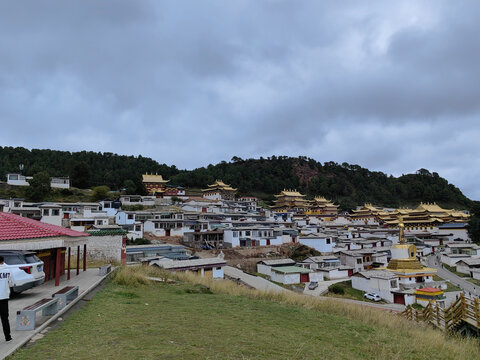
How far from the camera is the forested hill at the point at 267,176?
90.9m

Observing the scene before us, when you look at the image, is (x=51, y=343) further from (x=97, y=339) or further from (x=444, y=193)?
(x=444, y=193)

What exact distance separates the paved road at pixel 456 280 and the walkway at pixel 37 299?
113 ft

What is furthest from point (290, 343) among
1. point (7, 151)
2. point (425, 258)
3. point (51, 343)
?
point (7, 151)

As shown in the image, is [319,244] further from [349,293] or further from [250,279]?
[250,279]

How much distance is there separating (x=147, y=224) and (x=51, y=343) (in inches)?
1729

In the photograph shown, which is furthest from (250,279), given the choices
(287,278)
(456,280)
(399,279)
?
(456,280)

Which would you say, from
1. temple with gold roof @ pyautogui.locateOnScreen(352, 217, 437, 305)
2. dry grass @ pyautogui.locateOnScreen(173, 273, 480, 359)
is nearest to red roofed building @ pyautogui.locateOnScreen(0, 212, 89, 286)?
dry grass @ pyautogui.locateOnScreen(173, 273, 480, 359)

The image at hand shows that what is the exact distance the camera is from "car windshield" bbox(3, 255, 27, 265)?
10672 millimetres

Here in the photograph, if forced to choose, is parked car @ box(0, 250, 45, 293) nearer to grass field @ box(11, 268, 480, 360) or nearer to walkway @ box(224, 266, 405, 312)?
grass field @ box(11, 268, 480, 360)

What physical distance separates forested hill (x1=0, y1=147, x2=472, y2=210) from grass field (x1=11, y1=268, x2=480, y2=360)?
70.7m

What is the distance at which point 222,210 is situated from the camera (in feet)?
234

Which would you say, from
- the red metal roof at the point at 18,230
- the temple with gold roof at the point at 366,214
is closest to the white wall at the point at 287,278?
the red metal roof at the point at 18,230

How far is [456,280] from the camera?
138 ft

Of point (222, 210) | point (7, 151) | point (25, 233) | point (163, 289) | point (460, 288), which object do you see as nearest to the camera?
point (25, 233)
